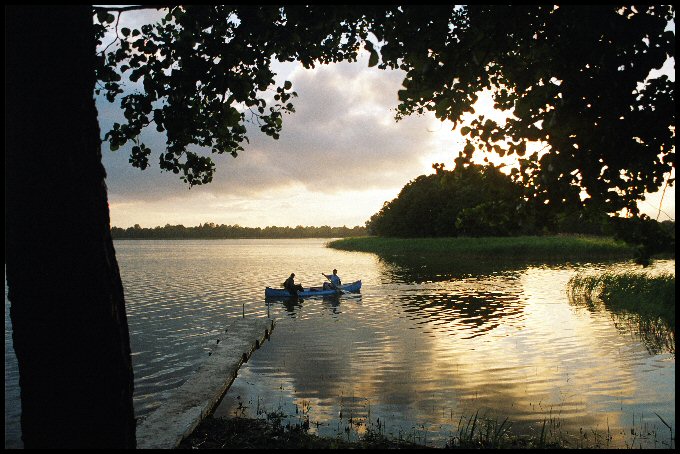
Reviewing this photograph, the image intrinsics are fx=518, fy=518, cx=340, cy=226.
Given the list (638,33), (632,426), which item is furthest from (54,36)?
(632,426)

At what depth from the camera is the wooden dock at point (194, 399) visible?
8.21 metres

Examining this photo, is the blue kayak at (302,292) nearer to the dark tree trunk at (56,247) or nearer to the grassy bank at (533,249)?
the dark tree trunk at (56,247)

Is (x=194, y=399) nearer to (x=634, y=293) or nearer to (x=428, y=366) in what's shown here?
(x=428, y=366)

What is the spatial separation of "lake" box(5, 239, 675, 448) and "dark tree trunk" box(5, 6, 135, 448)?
230 inches

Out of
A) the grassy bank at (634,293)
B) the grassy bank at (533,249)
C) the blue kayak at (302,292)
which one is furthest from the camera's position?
the grassy bank at (533,249)

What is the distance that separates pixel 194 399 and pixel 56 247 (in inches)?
273

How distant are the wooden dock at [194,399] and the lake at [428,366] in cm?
39

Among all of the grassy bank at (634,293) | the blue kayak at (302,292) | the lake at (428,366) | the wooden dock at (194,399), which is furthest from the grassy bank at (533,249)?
the wooden dock at (194,399)

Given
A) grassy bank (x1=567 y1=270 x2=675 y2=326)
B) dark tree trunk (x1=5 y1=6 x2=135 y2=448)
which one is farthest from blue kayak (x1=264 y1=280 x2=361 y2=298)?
dark tree trunk (x1=5 y1=6 x2=135 y2=448)

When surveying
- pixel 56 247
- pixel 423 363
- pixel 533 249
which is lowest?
→ pixel 423 363

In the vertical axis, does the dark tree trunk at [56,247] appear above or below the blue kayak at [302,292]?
above

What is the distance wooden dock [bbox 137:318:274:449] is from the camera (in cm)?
821

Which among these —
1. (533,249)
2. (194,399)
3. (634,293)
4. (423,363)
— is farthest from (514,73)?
(533,249)

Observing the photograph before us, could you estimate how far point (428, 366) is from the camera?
14664 mm
